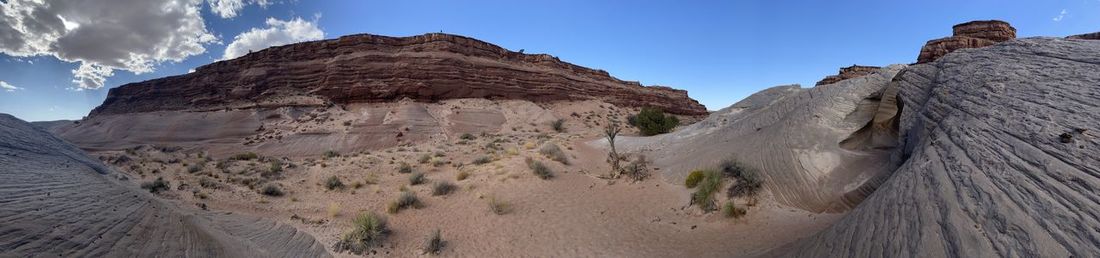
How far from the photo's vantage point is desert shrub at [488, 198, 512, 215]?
10.6 m

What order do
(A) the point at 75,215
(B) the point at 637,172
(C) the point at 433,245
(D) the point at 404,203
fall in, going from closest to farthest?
(A) the point at 75,215
(C) the point at 433,245
(D) the point at 404,203
(B) the point at 637,172

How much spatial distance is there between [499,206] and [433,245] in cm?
262

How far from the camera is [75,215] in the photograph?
2.80 meters

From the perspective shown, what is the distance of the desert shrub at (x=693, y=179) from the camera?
462 inches

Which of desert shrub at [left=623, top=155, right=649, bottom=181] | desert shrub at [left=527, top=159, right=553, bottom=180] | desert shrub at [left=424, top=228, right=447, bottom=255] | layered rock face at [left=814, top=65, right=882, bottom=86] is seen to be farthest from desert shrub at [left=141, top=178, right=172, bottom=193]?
layered rock face at [left=814, top=65, right=882, bottom=86]

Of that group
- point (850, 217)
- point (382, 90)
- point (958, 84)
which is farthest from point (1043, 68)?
point (382, 90)

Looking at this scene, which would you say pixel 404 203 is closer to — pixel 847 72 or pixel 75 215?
pixel 75 215

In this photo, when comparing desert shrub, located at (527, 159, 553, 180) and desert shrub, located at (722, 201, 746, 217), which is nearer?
desert shrub, located at (722, 201, 746, 217)

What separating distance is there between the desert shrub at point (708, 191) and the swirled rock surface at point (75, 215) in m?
8.44

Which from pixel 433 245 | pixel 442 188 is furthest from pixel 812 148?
pixel 442 188

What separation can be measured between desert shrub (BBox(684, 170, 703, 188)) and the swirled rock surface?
9941 millimetres

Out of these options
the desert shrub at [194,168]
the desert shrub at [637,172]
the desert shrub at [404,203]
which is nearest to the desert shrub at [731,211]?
the desert shrub at [637,172]

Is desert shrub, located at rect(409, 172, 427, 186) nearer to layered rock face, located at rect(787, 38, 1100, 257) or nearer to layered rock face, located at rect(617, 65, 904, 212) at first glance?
layered rock face, located at rect(617, 65, 904, 212)

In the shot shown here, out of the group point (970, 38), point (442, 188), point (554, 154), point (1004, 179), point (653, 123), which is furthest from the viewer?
point (653, 123)
